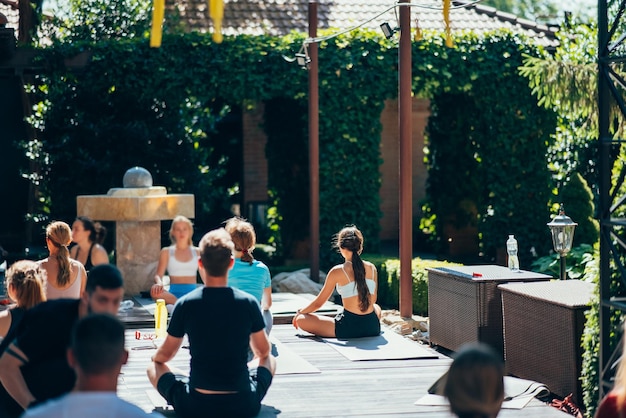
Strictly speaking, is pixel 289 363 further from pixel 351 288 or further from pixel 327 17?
pixel 327 17

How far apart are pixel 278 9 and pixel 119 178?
5.64 m

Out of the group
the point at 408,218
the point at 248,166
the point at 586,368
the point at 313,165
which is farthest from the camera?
the point at 248,166

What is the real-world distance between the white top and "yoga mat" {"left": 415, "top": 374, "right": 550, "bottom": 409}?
415cm

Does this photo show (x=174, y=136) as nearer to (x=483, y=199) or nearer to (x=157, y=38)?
(x=483, y=199)

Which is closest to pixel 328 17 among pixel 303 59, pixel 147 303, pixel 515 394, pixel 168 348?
pixel 303 59

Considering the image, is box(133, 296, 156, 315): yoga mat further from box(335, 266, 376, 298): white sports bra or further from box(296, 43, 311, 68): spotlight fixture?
box(296, 43, 311, 68): spotlight fixture

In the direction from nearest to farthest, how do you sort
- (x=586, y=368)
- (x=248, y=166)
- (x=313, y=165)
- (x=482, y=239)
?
(x=586, y=368)
(x=313, y=165)
(x=482, y=239)
(x=248, y=166)

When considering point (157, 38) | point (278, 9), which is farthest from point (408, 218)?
point (278, 9)

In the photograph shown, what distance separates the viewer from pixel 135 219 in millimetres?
13727

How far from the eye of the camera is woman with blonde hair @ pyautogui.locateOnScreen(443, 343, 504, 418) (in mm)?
3682

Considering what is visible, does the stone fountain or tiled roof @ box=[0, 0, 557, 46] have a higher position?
tiled roof @ box=[0, 0, 557, 46]

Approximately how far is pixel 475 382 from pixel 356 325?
6737 mm

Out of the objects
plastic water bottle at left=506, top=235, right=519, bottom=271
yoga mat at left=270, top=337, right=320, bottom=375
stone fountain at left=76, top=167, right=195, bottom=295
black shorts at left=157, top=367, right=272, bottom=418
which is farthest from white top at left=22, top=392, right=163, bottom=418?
stone fountain at left=76, top=167, right=195, bottom=295

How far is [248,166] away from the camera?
23203 mm
